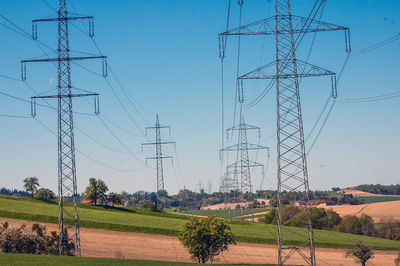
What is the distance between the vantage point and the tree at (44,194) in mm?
138375

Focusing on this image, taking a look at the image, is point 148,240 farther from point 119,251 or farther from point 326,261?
point 326,261

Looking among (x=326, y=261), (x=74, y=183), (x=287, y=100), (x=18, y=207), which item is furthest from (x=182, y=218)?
(x=287, y=100)

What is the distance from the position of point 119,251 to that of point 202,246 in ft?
52.7

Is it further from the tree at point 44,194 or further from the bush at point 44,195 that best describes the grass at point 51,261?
the tree at point 44,194

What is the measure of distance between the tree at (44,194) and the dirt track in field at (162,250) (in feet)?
143

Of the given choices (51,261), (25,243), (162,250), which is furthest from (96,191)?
(51,261)

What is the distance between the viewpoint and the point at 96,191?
139750mm

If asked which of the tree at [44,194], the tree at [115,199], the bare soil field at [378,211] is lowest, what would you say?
→ the bare soil field at [378,211]

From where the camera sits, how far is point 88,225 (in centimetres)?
9831

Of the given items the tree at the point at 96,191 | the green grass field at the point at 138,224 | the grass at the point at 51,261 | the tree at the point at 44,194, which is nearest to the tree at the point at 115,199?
the tree at the point at 96,191

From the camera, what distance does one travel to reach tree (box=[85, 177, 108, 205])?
139125 mm

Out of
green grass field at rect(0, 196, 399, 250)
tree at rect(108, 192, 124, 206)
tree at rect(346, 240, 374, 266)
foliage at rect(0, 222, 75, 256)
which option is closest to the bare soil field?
green grass field at rect(0, 196, 399, 250)

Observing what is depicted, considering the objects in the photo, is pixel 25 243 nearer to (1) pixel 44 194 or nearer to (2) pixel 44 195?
(2) pixel 44 195

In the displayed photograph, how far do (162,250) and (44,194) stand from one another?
231 ft
